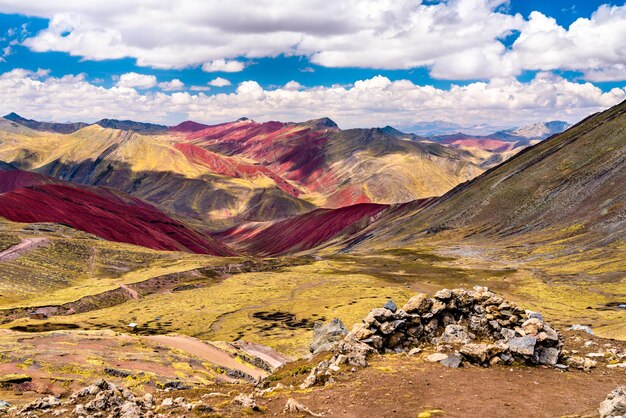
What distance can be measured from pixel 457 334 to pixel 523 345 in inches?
200

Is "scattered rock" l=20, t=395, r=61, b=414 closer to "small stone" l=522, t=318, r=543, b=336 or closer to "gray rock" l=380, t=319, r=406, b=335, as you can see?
"gray rock" l=380, t=319, r=406, b=335

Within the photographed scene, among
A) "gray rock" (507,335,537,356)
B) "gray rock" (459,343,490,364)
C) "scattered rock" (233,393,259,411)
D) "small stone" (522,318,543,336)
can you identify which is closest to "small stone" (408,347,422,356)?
"gray rock" (459,343,490,364)

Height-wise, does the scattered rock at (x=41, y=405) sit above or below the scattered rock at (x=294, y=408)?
below

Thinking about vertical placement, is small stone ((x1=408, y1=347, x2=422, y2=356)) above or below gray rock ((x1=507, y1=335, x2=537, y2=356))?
below

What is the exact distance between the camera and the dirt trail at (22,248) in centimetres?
13090

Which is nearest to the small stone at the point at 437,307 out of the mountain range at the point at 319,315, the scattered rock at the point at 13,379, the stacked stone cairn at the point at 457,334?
the stacked stone cairn at the point at 457,334

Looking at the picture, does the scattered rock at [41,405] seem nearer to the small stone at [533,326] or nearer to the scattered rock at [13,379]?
the scattered rock at [13,379]

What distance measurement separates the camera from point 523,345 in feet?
110

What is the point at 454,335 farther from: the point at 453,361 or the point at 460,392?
the point at 460,392

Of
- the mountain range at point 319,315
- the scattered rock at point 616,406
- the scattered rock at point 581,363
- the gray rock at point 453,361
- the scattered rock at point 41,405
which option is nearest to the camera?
the scattered rock at point 616,406

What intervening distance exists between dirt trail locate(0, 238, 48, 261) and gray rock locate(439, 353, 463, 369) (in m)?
136

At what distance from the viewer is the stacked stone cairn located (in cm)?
3325

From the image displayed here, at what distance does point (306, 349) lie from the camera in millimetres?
75688

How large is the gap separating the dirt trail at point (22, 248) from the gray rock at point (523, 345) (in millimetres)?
138927
